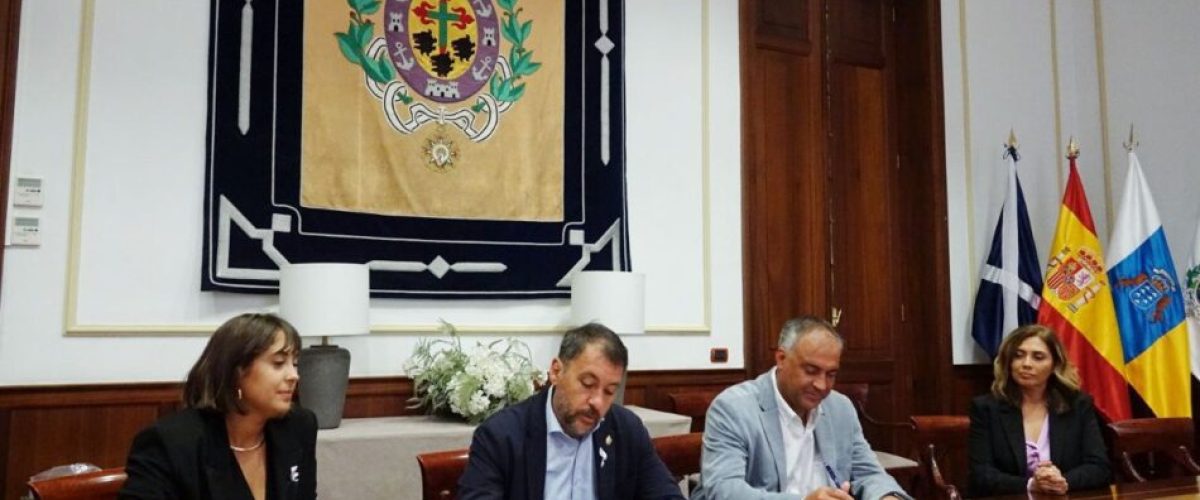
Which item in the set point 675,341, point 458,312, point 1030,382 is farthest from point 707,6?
point 1030,382

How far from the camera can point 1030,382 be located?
3.27 meters

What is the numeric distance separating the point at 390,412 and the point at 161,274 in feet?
3.62

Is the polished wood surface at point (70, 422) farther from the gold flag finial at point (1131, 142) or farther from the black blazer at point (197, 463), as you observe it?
the gold flag finial at point (1131, 142)

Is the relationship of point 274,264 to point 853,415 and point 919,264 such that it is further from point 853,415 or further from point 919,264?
point 919,264

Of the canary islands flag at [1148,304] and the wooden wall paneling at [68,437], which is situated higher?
the canary islands flag at [1148,304]

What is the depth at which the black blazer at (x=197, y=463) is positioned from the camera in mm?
1856

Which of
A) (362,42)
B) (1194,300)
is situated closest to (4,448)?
(362,42)

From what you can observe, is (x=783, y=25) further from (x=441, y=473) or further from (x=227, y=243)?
(x=441, y=473)

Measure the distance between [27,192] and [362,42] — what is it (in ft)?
4.80

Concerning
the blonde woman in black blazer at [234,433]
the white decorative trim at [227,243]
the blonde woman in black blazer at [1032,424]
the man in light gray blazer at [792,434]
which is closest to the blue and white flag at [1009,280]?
the blonde woman in black blazer at [1032,424]

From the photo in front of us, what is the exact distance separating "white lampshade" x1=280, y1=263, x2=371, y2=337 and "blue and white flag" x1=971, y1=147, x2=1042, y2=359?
374 cm

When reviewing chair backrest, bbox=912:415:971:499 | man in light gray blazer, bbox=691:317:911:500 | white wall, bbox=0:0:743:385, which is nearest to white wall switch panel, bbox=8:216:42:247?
white wall, bbox=0:0:743:385

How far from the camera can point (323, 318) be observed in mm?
3402

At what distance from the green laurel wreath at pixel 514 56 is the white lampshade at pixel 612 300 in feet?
3.20
